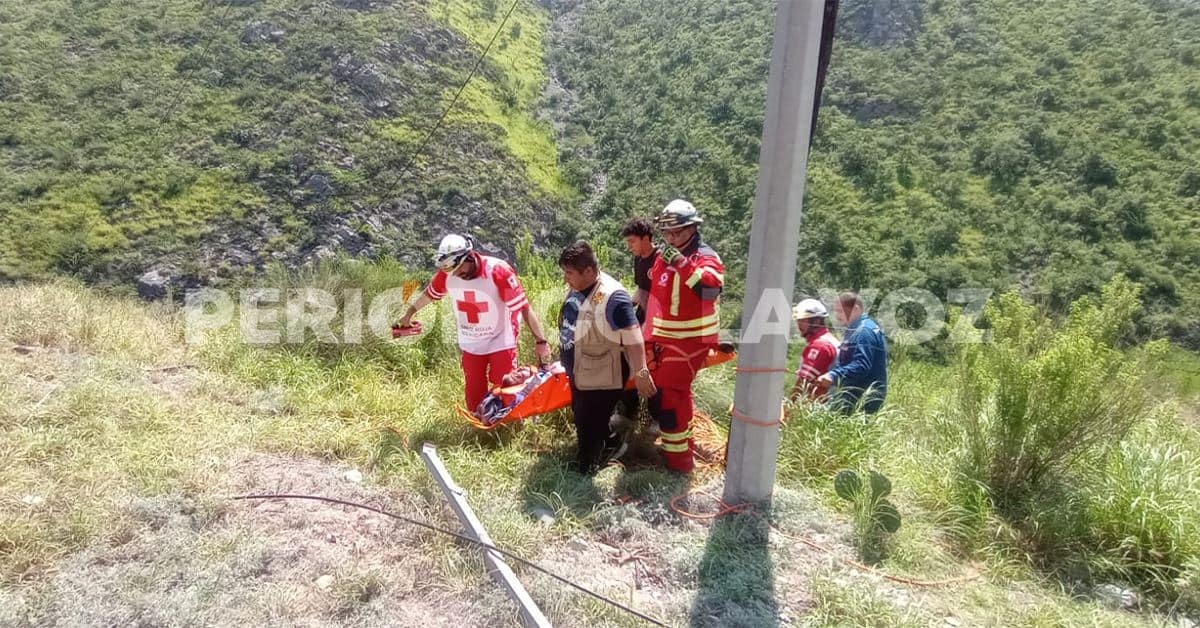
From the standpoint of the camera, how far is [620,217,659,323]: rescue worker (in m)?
3.81

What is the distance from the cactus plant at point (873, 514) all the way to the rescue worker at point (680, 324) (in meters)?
0.92

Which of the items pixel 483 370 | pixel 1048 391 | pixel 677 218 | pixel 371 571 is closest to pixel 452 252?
pixel 483 370

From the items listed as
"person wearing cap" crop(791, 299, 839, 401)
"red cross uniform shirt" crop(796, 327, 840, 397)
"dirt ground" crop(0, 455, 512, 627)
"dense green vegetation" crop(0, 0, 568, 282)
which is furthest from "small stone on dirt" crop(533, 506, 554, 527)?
"dense green vegetation" crop(0, 0, 568, 282)

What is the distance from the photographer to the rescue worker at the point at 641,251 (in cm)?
381

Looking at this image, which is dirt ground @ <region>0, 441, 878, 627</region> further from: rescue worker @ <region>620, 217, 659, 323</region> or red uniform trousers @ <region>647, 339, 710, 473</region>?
rescue worker @ <region>620, 217, 659, 323</region>

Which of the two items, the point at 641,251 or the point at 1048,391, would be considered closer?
the point at 1048,391

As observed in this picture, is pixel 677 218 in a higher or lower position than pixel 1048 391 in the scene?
higher

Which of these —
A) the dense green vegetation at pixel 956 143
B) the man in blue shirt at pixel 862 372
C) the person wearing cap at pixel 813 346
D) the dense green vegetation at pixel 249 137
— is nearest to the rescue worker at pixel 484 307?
the person wearing cap at pixel 813 346

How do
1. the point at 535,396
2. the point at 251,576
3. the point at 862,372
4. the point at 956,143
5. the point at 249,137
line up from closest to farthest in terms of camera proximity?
the point at 251,576 → the point at 535,396 → the point at 862,372 → the point at 249,137 → the point at 956,143

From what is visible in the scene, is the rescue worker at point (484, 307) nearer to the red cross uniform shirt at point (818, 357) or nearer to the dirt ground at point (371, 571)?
the dirt ground at point (371, 571)

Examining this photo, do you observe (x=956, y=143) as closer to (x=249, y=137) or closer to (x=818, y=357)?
(x=818, y=357)

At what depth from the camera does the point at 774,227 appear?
2.90 m

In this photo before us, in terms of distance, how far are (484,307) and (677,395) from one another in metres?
1.34

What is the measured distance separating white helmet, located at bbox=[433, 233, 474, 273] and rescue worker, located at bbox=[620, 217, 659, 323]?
0.96 meters
